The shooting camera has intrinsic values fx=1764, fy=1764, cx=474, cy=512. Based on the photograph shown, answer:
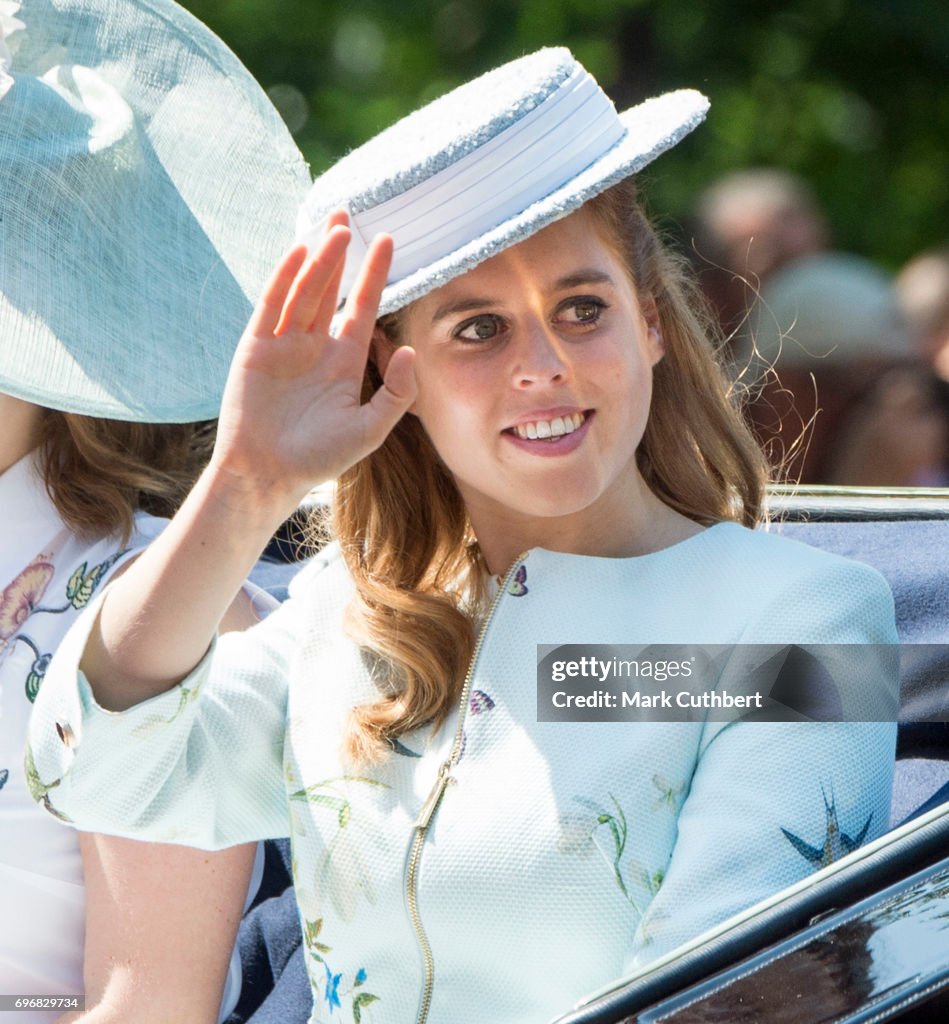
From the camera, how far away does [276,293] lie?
1.19m

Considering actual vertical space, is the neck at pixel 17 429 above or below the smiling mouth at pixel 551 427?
below

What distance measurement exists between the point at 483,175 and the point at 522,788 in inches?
18.3

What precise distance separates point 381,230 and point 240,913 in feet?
2.08

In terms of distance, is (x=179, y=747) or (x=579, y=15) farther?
(x=579, y=15)

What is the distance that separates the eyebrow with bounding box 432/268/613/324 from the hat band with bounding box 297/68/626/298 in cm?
4

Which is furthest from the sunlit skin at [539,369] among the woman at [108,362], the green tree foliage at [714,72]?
the green tree foliage at [714,72]

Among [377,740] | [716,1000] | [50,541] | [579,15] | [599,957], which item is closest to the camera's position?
[716,1000]

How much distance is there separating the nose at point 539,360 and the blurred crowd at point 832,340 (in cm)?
137

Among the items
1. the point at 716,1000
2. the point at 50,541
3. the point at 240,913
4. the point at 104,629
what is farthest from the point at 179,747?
the point at 716,1000

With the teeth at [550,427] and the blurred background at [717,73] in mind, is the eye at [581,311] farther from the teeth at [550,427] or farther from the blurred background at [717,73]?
the blurred background at [717,73]

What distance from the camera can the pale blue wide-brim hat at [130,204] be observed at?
160 centimetres

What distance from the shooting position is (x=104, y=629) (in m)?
1.29

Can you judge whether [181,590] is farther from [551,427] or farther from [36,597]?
[36,597]

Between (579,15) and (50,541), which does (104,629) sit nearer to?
(50,541)
